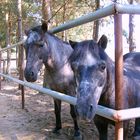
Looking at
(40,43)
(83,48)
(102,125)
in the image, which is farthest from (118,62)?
(40,43)

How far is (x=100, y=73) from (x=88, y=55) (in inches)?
6.5

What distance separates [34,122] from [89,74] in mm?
3581

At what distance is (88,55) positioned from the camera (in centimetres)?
230

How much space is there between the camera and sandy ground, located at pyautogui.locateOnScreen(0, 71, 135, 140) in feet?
15.6

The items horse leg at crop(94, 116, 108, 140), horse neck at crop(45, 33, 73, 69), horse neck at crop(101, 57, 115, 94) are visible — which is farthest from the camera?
horse neck at crop(45, 33, 73, 69)

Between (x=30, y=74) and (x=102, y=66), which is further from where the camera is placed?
(x=30, y=74)

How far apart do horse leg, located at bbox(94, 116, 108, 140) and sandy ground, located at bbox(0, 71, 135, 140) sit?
1.19 metres

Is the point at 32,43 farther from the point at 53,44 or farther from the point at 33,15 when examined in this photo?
the point at 33,15

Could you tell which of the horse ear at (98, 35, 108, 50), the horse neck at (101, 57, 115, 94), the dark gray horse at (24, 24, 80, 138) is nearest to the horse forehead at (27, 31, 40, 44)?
the dark gray horse at (24, 24, 80, 138)

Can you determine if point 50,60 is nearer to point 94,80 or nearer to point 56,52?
point 56,52

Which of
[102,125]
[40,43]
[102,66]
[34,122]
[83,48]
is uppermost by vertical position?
[40,43]

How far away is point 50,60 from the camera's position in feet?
15.0

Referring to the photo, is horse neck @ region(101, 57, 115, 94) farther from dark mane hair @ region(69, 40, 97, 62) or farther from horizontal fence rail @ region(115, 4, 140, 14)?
horizontal fence rail @ region(115, 4, 140, 14)

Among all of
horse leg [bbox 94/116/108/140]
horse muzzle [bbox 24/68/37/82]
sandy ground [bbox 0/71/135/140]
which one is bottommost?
sandy ground [bbox 0/71/135/140]
